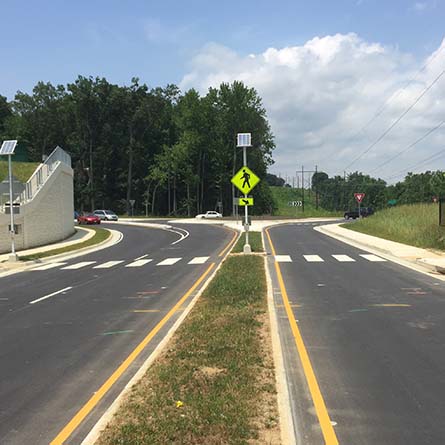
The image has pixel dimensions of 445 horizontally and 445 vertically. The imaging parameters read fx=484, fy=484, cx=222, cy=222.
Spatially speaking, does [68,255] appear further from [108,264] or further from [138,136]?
[138,136]

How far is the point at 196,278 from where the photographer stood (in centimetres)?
1462

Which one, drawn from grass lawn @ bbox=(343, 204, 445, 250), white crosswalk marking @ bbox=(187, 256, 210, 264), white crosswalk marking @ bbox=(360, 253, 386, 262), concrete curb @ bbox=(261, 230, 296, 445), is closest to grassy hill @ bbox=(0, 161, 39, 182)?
white crosswalk marking @ bbox=(187, 256, 210, 264)

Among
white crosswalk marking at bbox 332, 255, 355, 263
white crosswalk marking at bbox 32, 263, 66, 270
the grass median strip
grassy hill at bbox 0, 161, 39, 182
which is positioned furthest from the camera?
grassy hill at bbox 0, 161, 39, 182

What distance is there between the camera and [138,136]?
92375 mm

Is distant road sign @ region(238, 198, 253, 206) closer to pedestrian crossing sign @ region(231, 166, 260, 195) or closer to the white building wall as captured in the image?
pedestrian crossing sign @ region(231, 166, 260, 195)

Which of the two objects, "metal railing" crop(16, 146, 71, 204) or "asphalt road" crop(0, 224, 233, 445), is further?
"metal railing" crop(16, 146, 71, 204)

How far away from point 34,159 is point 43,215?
66046 millimetres

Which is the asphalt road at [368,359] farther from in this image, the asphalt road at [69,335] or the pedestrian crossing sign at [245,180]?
the pedestrian crossing sign at [245,180]

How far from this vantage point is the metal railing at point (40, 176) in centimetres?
2975

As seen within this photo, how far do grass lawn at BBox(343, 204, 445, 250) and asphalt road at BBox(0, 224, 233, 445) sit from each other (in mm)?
12723

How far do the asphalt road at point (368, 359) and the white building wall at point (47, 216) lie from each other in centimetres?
2004

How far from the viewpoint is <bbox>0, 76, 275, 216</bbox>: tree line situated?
8831 centimetres

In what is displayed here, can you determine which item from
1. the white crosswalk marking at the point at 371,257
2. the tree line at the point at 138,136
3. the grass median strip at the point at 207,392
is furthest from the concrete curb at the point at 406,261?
the tree line at the point at 138,136

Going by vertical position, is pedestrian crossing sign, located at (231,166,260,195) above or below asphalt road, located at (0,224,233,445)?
above
